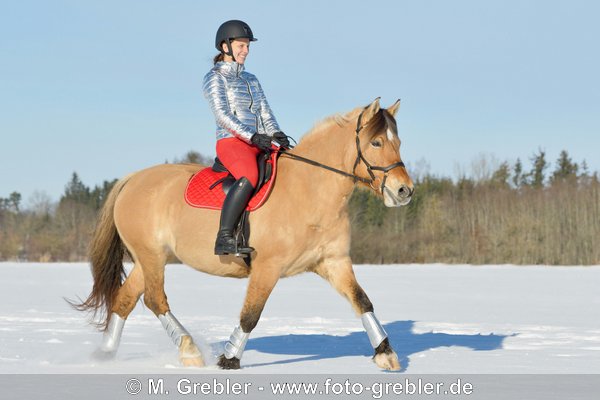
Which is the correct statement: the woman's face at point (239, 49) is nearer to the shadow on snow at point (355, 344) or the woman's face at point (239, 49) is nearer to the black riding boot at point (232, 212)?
the black riding boot at point (232, 212)

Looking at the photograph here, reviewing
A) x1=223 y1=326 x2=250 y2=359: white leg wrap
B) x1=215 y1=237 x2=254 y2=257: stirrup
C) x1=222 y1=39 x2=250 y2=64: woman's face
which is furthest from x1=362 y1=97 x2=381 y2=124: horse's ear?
x1=223 y1=326 x2=250 y2=359: white leg wrap

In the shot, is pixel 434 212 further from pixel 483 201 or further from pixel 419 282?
pixel 419 282

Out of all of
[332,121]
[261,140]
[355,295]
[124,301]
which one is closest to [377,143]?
[332,121]

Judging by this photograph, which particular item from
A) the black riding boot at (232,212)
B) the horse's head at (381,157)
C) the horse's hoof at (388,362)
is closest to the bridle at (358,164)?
the horse's head at (381,157)

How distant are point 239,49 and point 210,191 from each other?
47.2 inches

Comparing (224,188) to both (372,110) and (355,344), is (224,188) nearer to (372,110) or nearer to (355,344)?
(372,110)

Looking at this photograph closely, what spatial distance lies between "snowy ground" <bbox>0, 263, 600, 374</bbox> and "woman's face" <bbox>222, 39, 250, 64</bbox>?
2.53 m

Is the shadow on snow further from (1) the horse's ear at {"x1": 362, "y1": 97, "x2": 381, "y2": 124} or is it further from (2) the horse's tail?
(1) the horse's ear at {"x1": 362, "y1": 97, "x2": 381, "y2": 124}

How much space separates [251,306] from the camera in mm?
6117

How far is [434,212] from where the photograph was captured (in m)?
40.8

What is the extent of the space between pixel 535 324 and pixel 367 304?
4935mm

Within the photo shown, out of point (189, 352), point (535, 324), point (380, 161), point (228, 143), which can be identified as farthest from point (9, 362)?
point (535, 324)
